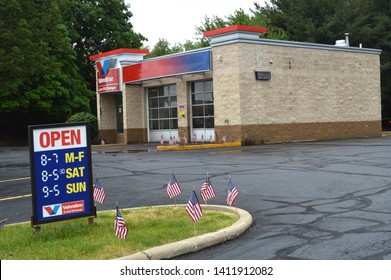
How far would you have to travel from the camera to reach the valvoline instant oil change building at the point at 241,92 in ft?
84.7

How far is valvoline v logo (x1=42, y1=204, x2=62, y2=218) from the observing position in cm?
709

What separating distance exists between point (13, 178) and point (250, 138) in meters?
13.7

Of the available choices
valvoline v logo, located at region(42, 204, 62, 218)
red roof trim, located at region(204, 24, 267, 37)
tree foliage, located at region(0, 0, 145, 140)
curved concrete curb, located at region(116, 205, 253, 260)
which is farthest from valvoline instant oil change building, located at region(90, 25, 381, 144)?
valvoline v logo, located at region(42, 204, 62, 218)

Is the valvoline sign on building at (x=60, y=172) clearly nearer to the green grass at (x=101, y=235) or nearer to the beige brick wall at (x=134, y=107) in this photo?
the green grass at (x=101, y=235)

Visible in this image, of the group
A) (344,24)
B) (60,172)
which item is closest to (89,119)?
(344,24)

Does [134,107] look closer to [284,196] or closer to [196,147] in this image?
[196,147]

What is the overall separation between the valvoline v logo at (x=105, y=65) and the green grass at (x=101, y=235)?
86.8ft

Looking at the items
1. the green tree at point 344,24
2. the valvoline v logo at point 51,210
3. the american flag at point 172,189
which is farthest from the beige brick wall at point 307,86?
the valvoline v logo at point 51,210

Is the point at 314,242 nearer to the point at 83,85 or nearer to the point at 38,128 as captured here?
the point at 38,128

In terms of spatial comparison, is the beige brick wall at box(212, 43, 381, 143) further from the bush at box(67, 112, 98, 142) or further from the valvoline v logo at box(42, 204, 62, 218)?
the valvoline v logo at box(42, 204, 62, 218)

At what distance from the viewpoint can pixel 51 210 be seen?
281 inches

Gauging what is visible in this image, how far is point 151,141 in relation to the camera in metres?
34.2

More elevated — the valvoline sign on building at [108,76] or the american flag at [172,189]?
the valvoline sign on building at [108,76]

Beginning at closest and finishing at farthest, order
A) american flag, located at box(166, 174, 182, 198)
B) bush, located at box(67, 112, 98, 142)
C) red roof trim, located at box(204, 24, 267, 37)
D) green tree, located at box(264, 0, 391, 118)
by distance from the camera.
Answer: american flag, located at box(166, 174, 182, 198) < red roof trim, located at box(204, 24, 267, 37) < bush, located at box(67, 112, 98, 142) < green tree, located at box(264, 0, 391, 118)
